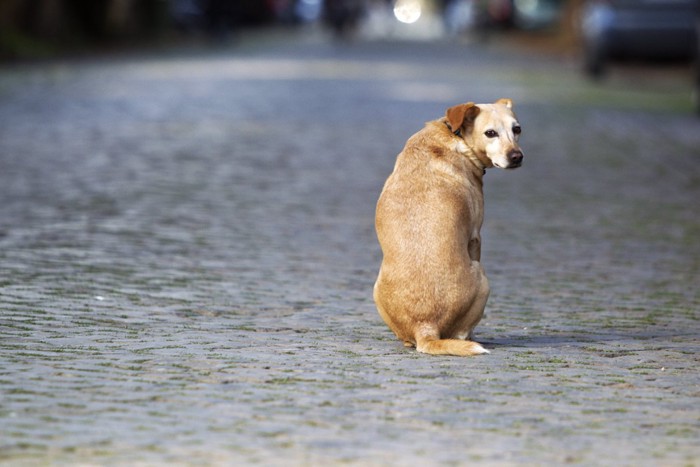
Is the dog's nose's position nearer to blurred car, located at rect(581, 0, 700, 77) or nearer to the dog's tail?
the dog's tail

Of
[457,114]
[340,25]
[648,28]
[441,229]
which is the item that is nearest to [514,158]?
[457,114]

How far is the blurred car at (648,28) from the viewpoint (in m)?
27.2

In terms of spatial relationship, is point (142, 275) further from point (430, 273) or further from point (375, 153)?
point (375, 153)

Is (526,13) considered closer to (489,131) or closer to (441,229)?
(489,131)

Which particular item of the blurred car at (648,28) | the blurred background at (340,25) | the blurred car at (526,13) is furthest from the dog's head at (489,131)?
the blurred car at (526,13)

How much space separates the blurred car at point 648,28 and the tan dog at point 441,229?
67.9 feet

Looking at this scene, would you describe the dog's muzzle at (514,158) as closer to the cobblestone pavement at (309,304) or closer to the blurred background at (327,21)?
the cobblestone pavement at (309,304)

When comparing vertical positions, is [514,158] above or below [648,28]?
above

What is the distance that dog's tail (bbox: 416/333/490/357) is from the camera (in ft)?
21.2

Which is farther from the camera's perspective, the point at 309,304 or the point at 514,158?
the point at 309,304

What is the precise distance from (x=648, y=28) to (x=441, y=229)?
2161cm

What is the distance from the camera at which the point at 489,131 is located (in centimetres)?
689

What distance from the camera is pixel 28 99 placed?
22.6 m

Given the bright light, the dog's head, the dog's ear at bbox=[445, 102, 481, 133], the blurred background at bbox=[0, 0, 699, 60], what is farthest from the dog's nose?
the bright light
